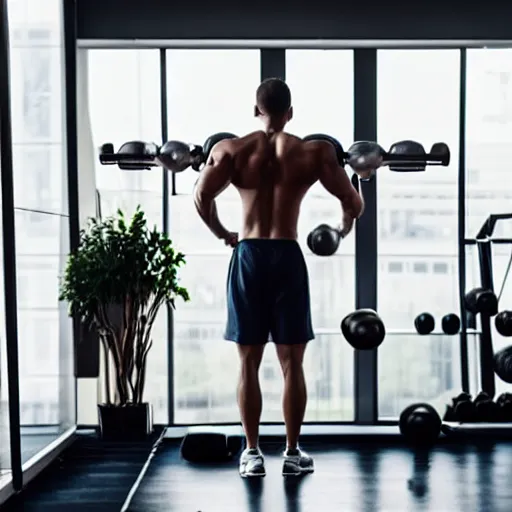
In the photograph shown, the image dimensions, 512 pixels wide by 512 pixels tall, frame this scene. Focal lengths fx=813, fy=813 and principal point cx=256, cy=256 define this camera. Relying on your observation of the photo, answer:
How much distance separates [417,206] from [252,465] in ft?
6.64

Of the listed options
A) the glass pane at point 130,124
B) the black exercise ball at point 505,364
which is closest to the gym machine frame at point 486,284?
the black exercise ball at point 505,364

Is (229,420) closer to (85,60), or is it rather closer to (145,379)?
(145,379)

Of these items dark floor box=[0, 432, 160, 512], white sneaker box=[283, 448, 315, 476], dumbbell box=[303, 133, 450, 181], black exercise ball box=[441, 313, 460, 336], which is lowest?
dark floor box=[0, 432, 160, 512]

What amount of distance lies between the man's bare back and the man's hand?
3 centimetres

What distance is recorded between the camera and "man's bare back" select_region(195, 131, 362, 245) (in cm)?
322

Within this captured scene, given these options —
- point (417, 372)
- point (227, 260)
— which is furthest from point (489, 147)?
point (227, 260)

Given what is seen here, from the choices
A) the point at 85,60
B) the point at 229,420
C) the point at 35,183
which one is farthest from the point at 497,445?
the point at 85,60

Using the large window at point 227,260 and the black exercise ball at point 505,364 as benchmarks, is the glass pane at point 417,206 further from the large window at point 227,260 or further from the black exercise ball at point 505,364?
the black exercise ball at point 505,364

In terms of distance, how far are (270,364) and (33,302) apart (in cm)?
153

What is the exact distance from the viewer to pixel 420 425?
3848 mm

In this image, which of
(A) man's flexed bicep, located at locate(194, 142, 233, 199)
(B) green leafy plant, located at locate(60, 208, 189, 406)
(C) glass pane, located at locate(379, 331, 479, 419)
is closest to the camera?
(A) man's flexed bicep, located at locate(194, 142, 233, 199)

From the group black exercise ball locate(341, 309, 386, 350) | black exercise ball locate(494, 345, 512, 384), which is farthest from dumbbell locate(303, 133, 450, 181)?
black exercise ball locate(494, 345, 512, 384)

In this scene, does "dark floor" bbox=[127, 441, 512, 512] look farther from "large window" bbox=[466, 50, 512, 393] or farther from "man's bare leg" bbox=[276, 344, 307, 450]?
"large window" bbox=[466, 50, 512, 393]

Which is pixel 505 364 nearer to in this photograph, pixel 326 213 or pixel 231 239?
pixel 231 239
